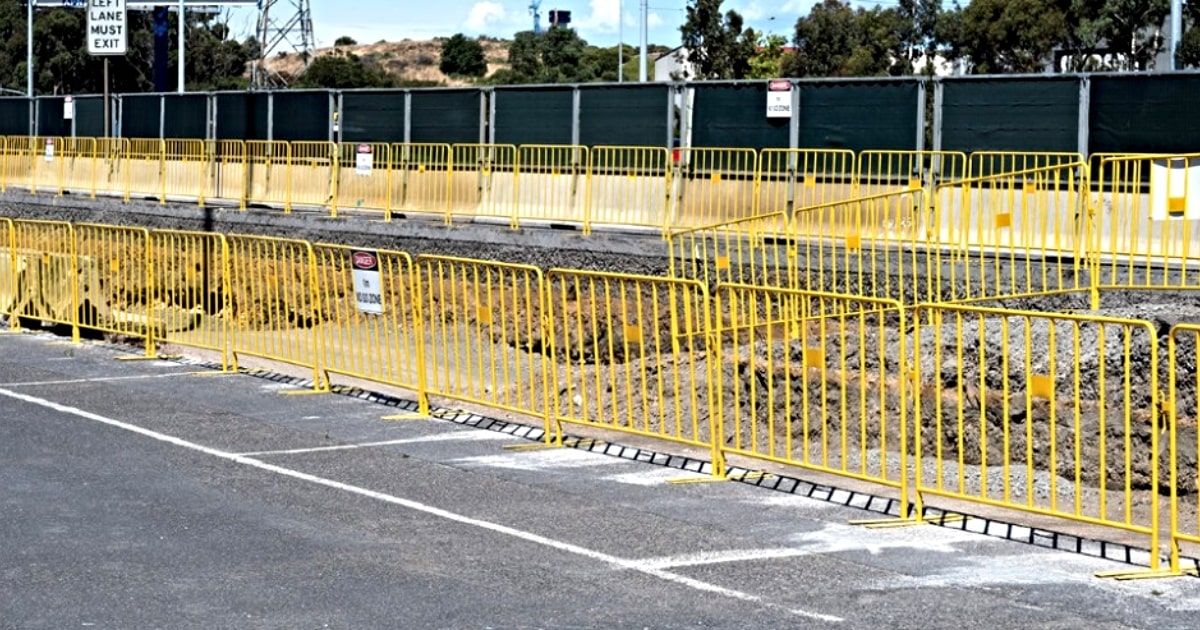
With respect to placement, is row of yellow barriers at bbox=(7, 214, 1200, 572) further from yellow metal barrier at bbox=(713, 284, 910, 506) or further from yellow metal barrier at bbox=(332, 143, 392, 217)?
yellow metal barrier at bbox=(332, 143, 392, 217)

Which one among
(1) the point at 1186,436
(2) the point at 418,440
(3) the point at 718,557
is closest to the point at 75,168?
(2) the point at 418,440

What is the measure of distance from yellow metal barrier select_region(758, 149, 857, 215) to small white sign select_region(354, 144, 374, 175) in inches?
327

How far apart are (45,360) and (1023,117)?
11.8 metres

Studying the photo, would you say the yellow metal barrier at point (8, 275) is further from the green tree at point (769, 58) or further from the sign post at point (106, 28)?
the green tree at point (769, 58)

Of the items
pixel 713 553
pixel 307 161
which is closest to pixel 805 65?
pixel 307 161

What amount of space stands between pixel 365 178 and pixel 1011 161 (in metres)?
12.2

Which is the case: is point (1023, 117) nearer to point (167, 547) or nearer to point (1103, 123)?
point (1103, 123)

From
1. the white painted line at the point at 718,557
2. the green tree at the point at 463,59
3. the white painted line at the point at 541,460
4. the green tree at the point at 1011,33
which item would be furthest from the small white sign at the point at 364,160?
the green tree at the point at 463,59

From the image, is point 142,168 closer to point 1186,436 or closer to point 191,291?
point 191,291

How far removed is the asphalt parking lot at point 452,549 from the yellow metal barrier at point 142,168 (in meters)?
23.7

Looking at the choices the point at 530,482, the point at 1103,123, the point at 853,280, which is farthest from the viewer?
the point at 1103,123

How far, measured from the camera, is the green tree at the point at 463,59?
146 m

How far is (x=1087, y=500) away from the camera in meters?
12.1

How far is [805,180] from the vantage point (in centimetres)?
2228
